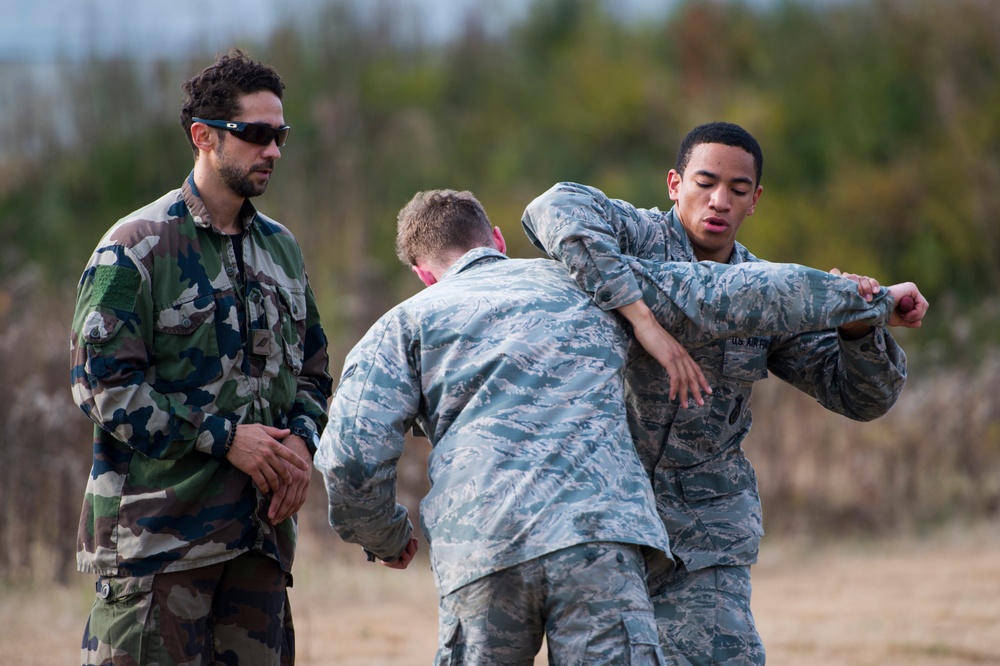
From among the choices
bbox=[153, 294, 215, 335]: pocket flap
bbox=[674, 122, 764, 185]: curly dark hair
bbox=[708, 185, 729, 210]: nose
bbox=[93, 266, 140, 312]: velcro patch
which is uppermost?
bbox=[674, 122, 764, 185]: curly dark hair

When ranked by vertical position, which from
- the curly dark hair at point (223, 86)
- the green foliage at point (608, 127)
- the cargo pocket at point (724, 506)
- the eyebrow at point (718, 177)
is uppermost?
the green foliage at point (608, 127)

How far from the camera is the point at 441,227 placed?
128 inches

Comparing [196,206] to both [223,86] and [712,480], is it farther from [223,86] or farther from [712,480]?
[712,480]

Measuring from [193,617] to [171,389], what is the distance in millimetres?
636

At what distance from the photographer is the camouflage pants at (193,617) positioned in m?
3.26

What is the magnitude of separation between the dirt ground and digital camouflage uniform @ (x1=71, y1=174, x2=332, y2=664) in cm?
279

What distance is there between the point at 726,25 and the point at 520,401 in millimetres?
19356

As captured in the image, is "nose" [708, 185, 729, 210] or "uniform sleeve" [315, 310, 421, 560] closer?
"uniform sleeve" [315, 310, 421, 560]

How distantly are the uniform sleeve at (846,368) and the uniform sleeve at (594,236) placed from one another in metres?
0.57

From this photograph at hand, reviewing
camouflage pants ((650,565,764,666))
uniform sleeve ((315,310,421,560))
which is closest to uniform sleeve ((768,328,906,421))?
camouflage pants ((650,565,764,666))

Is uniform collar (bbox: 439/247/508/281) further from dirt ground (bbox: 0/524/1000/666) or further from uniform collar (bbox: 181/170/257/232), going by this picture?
dirt ground (bbox: 0/524/1000/666)

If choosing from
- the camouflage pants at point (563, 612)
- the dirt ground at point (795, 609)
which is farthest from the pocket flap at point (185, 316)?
the dirt ground at point (795, 609)

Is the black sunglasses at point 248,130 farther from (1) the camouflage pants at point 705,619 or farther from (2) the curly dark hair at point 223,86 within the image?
(1) the camouflage pants at point 705,619

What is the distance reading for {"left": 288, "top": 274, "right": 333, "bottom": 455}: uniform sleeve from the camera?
374 centimetres
